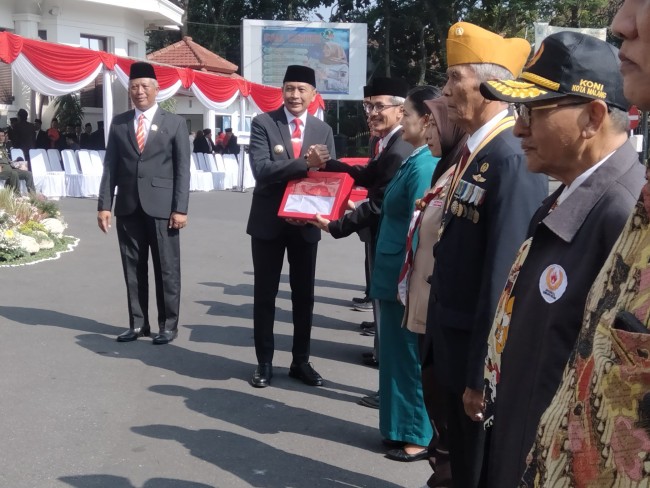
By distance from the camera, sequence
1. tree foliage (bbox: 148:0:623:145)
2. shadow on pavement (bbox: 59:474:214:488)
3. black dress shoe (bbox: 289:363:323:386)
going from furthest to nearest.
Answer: tree foliage (bbox: 148:0:623:145), black dress shoe (bbox: 289:363:323:386), shadow on pavement (bbox: 59:474:214:488)

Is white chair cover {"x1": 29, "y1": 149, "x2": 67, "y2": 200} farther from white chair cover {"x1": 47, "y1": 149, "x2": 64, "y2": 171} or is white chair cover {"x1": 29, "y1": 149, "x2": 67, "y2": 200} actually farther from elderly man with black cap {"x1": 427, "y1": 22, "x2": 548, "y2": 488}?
elderly man with black cap {"x1": 427, "y1": 22, "x2": 548, "y2": 488}

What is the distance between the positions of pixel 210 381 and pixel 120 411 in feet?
2.81

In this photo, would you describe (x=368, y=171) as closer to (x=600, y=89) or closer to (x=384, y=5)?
(x=600, y=89)

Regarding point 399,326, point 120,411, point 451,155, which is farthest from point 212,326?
point 451,155

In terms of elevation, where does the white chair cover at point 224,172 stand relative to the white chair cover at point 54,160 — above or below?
below

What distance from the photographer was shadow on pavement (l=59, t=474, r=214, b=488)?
414 cm

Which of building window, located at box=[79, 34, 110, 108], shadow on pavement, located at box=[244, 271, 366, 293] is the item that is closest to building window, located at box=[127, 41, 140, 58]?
building window, located at box=[79, 34, 110, 108]

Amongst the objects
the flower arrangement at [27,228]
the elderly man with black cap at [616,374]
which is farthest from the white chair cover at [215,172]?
the elderly man with black cap at [616,374]

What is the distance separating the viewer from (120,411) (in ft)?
17.2

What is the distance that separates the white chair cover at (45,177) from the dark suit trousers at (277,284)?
1439 cm

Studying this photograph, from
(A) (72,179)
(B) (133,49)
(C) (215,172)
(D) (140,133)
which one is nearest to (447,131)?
(D) (140,133)

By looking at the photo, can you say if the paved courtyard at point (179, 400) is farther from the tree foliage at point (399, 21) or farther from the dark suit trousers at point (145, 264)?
the tree foliage at point (399, 21)

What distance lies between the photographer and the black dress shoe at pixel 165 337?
696 cm

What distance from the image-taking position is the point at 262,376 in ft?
19.1
